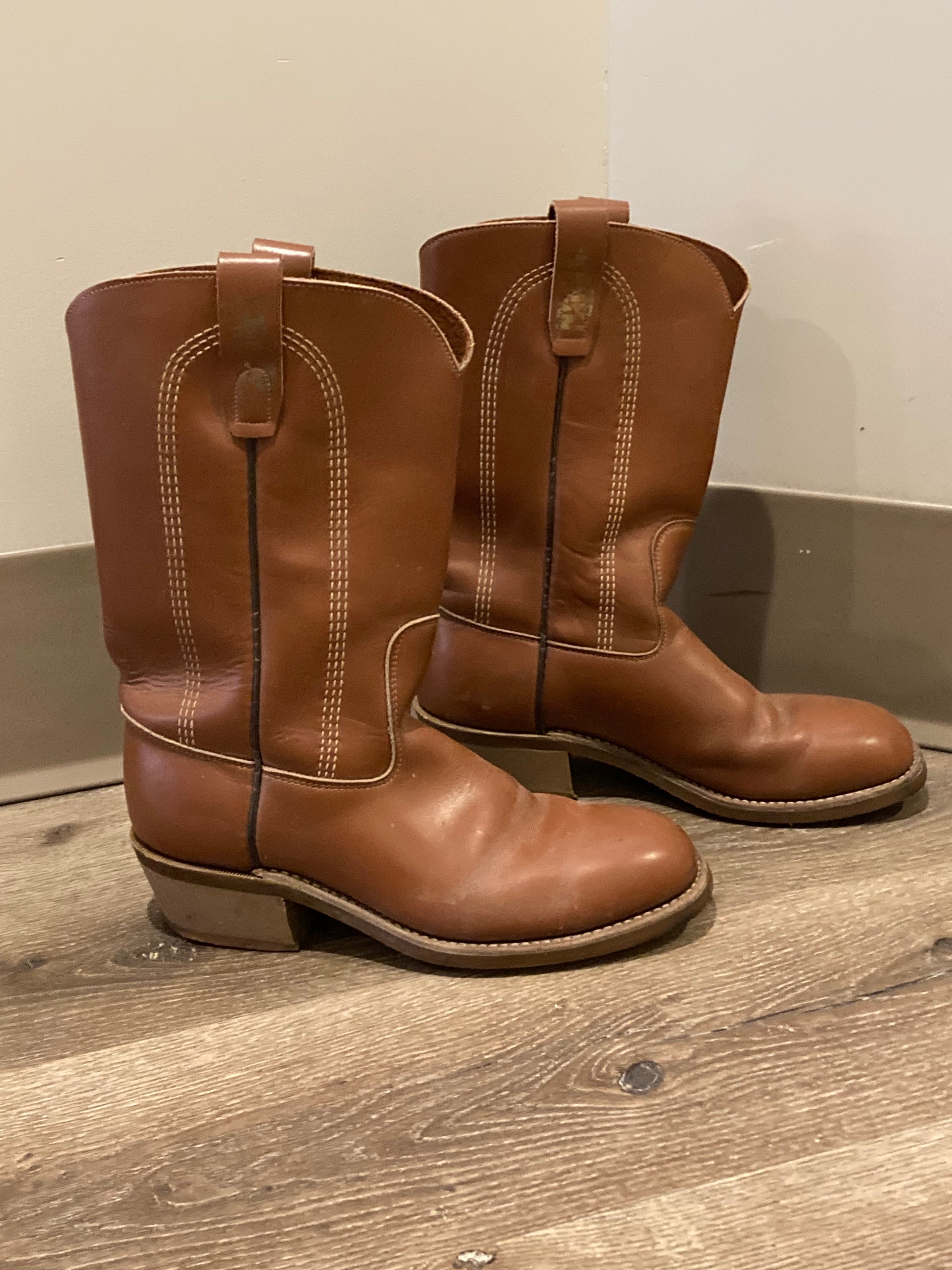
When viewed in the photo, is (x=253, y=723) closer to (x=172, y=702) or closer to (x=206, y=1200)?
(x=172, y=702)

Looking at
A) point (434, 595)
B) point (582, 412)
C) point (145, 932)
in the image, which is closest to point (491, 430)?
point (582, 412)

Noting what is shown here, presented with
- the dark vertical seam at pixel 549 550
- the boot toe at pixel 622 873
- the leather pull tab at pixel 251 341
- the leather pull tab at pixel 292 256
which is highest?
the leather pull tab at pixel 292 256

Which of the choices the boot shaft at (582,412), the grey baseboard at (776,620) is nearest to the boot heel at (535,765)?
the boot shaft at (582,412)

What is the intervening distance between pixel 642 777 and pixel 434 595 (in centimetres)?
36

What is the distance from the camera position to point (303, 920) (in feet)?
2.67

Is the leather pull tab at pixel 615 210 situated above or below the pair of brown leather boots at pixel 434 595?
above

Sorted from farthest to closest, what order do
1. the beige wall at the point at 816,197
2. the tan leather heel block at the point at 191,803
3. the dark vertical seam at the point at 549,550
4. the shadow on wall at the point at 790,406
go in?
the shadow on wall at the point at 790,406 → the beige wall at the point at 816,197 → the dark vertical seam at the point at 549,550 → the tan leather heel block at the point at 191,803

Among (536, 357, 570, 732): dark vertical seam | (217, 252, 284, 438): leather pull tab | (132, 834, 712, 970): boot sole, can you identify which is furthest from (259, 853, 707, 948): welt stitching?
(217, 252, 284, 438): leather pull tab

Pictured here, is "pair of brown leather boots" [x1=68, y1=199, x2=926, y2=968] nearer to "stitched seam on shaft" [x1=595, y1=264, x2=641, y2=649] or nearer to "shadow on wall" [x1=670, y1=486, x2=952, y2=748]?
"stitched seam on shaft" [x1=595, y1=264, x2=641, y2=649]

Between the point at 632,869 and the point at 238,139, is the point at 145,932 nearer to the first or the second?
the point at 632,869

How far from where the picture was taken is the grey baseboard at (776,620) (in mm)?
1056

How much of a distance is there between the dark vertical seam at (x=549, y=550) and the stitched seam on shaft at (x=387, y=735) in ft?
0.63

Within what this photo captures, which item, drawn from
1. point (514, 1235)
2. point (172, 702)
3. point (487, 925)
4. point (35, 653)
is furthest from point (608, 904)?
point (35, 653)

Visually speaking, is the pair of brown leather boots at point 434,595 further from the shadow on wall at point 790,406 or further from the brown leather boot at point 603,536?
the shadow on wall at point 790,406
